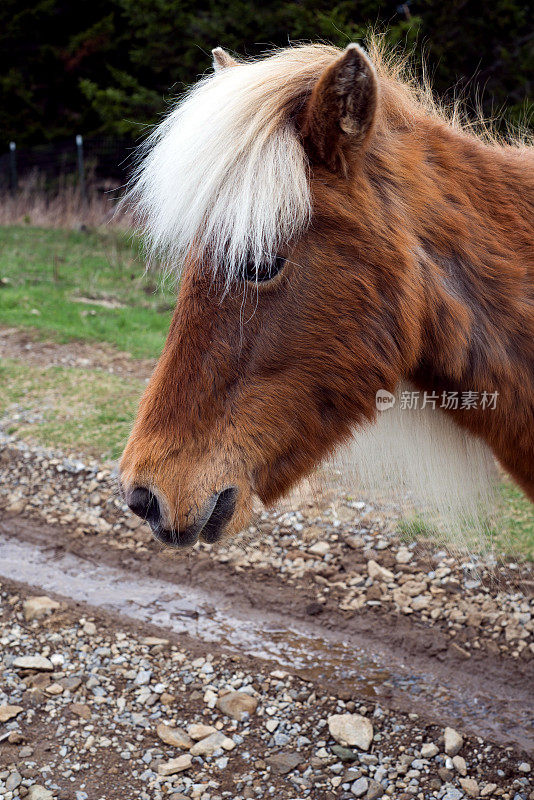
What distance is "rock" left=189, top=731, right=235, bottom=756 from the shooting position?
8.74 ft

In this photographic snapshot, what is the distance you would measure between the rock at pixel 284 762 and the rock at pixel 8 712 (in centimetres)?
107

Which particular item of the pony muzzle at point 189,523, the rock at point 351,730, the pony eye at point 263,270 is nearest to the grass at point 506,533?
the rock at point 351,730

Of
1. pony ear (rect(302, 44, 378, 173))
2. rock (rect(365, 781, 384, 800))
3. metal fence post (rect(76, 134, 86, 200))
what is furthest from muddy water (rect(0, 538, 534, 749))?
metal fence post (rect(76, 134, 86, 200))

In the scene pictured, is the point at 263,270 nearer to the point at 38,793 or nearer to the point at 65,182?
the point at 38,793

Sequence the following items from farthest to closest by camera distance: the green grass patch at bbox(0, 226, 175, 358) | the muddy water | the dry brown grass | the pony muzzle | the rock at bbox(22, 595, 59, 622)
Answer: the dry brown grass → the green grass patch at bbox(0, 226, 175, 358) → the rock at bbox(22, 595, 59, 622) → the muddy water → the pony muzzle

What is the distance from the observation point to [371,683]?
121 inches

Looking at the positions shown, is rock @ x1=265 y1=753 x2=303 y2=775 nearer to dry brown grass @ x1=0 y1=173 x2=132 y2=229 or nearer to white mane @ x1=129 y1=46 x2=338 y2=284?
white mane @ x1=129 y1=46 x2=338 y2=284

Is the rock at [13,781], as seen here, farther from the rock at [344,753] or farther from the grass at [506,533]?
the grass at [506,533]

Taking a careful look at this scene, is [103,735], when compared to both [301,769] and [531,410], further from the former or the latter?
[531,410]

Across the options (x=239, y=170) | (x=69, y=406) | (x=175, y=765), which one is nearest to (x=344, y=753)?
(x=175, y=765)

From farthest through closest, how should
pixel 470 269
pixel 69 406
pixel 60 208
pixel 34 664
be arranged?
pixel 60 208
pixel 69 406
pixel 34 664
pixel 470 269

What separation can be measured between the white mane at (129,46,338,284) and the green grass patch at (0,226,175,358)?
3.43m

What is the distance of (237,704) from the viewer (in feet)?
9.49

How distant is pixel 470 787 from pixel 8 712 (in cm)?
Answer: 186
